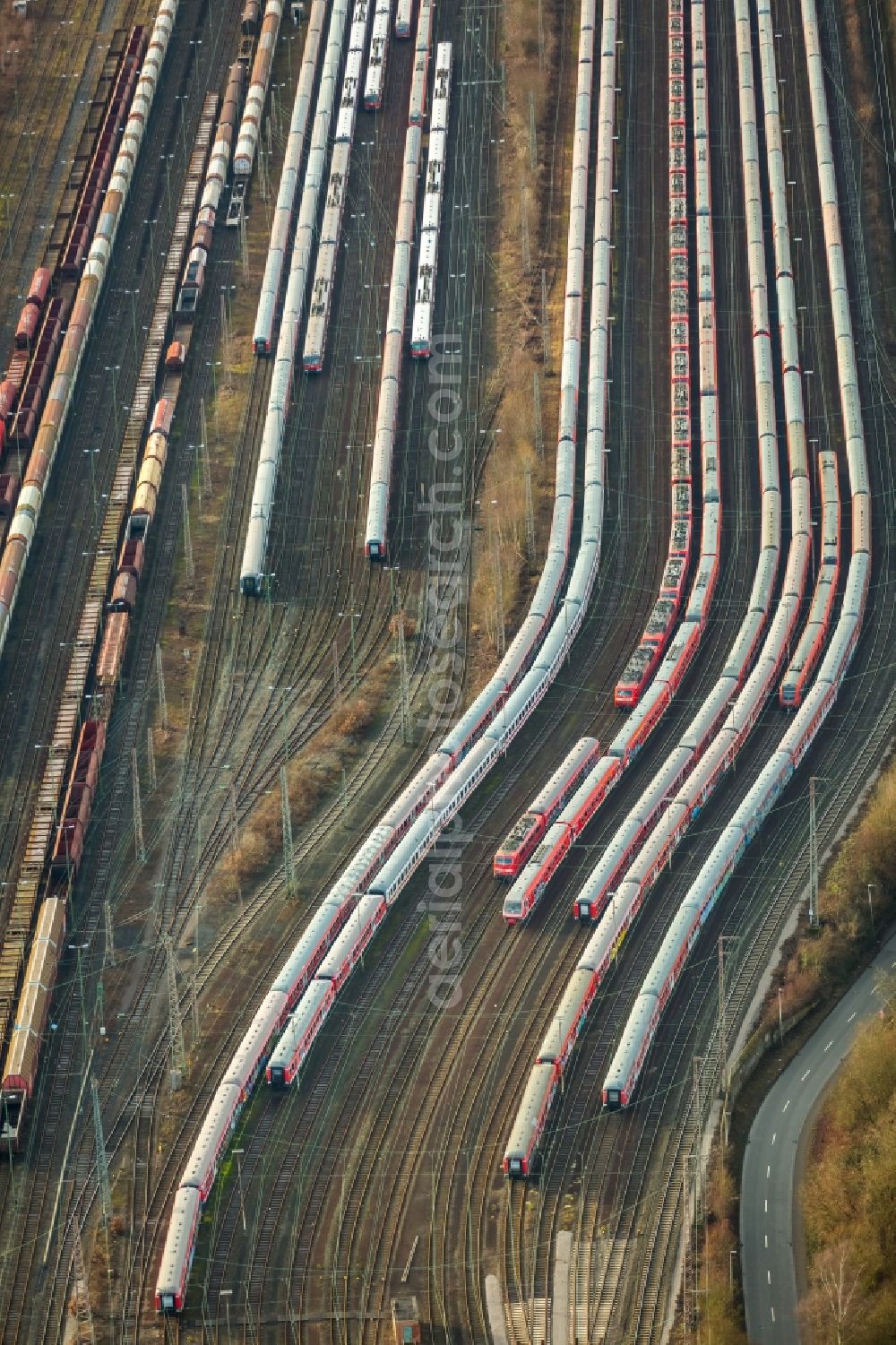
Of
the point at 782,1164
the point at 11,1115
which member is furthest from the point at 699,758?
the point at 11,1115

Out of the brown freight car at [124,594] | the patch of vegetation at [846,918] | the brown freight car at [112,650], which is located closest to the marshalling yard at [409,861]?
the brown freight car at [112,650]

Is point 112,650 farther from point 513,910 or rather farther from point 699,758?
point 699,758

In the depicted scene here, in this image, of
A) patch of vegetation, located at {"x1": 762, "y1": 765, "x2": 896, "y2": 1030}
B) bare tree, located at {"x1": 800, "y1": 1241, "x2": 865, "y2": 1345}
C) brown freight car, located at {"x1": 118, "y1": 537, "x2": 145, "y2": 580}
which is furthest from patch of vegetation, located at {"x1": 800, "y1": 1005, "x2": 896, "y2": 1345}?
brown freight car, located at {"x1": 118, "y1": 537, "x2": 145, "y2": 580}

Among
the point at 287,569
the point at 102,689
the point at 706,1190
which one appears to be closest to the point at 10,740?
the point at 102,689

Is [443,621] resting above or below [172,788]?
above

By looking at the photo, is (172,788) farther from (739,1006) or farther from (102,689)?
(739,1006)

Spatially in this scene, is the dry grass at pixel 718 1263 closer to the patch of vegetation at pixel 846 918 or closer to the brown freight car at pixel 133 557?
the patch of vegetation at pixel 846 918
